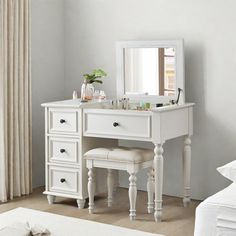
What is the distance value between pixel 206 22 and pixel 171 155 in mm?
1194

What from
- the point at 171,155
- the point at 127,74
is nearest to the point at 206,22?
the point at 127,74

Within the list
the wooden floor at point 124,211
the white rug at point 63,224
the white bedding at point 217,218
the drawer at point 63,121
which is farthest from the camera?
the drawer at point 63,121

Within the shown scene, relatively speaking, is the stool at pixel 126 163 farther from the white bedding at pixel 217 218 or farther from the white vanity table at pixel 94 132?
the white bedding at pixel 217 218

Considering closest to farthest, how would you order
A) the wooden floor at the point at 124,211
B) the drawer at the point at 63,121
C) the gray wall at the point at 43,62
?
the wooden floor at the point at 124,211
the drawer at the point at 63,121
the gray wall at the point at 43,62

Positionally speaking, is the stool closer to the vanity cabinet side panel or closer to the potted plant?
the vanity cabinet side panel

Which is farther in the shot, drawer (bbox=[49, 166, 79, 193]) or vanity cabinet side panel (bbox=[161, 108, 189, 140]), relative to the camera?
drawer (bbox=[49, 166, 79, 193])

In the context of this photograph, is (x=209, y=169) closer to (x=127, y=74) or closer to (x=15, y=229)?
(x=127, y=74)

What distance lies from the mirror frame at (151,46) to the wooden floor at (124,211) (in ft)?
2.87

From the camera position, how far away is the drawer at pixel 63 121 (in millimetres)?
4586

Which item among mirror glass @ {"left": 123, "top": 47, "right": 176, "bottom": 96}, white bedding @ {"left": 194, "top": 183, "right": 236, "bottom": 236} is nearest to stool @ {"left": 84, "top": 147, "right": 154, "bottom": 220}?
mirror glass @ {"left": 123, "top": 47, "right": 176, "bottom": 96}

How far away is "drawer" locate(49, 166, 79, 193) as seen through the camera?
4.62 metres

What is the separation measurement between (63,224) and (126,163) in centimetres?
67

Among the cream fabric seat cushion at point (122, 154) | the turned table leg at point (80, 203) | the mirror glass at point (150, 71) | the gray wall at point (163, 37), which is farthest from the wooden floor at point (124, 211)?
the mirror glass at point (150, 71)

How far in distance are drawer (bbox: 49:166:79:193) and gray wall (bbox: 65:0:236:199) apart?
2.62 feet
